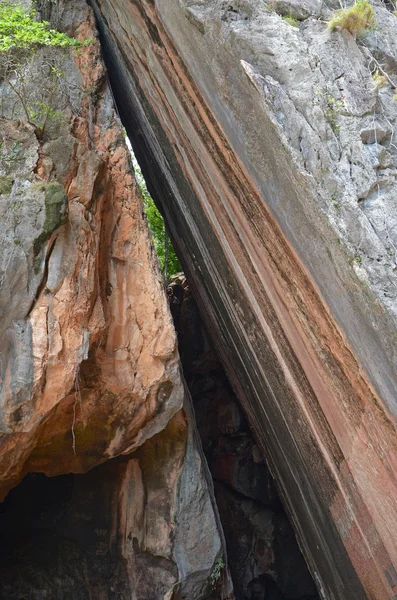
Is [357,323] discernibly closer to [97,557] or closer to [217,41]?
[217,41]

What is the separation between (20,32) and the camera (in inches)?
236

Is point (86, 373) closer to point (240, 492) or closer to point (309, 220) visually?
point (309, 220)

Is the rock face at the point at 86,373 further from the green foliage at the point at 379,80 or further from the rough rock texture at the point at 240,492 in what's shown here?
the green foliage at the point at 379,80

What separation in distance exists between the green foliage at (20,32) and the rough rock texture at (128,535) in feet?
13.5

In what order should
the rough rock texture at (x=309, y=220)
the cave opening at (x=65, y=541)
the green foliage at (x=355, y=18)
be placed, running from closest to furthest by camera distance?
the rough rock texture at (x=309, y=220)
the green foliage at (x=355, y=18)
the cave opening at (x=65, y=541)

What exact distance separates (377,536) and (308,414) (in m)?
1.13

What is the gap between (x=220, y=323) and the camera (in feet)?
26.3

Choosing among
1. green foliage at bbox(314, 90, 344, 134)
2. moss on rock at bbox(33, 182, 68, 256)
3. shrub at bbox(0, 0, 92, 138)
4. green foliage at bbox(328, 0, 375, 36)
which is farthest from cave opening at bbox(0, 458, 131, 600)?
green foliage at bbox(328, 0, 375, 36)

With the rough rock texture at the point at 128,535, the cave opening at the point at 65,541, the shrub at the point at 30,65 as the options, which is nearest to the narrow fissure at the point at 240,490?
the rough rock texture at the point at 128,535

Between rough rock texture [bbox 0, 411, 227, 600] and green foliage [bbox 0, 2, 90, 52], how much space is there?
13.5 ft

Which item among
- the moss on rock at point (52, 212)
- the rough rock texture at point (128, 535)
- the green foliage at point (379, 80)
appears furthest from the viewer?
the rough rock texture at point (128, 535)

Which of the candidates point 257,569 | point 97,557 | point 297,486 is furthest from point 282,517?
point 97,557

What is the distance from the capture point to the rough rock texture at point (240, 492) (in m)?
8.63

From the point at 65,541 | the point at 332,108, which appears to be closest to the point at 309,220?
the point at 332,108
